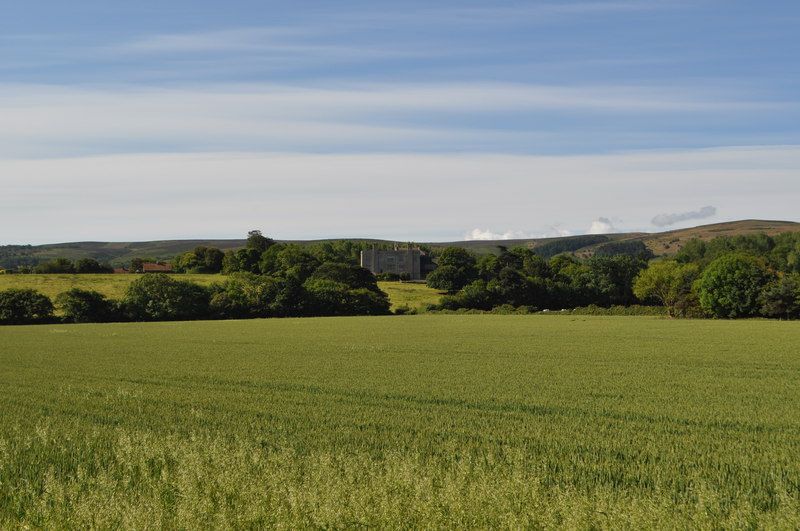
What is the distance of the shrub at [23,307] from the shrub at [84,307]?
2.01m

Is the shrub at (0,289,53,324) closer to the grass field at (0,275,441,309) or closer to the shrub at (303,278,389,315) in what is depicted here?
the grass field at (0,275,441,309)

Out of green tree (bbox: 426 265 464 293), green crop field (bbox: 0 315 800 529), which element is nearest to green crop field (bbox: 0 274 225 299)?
green tree (bbox: 426 265 464 293)

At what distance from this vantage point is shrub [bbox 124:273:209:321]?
298 feet

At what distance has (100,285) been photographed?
107625 millimetres

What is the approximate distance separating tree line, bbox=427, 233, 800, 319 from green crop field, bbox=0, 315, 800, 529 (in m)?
55.9

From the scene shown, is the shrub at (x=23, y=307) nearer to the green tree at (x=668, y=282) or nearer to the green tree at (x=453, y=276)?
the green tree at (x=453, y=276)

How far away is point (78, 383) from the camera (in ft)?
90.6

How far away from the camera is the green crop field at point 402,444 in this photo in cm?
1038

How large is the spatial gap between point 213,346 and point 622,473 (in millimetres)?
38887

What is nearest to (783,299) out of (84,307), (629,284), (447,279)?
(629,284)

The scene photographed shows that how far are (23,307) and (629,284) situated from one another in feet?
269

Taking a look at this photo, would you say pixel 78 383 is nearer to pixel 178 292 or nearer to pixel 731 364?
pixel 731 364

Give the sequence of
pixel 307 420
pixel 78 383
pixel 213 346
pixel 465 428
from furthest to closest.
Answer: pixel 213 346 < pixel 78 383 < pixel 307 420 < pixel 465 428

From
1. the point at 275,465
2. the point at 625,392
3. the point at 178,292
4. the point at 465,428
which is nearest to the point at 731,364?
the point at 625,392
